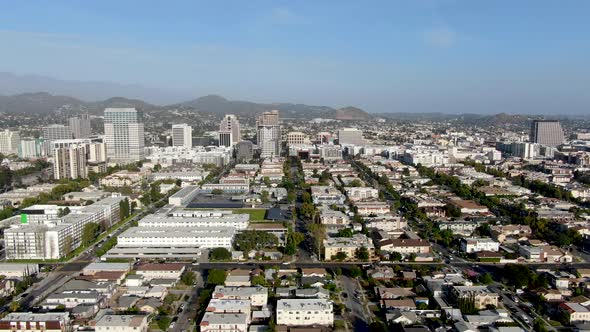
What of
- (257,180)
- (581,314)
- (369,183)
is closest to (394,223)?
(581,314)

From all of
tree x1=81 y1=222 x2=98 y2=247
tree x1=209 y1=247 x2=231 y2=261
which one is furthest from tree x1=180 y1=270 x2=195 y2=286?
tree x1=81 y1=222 x2=98 y2=247

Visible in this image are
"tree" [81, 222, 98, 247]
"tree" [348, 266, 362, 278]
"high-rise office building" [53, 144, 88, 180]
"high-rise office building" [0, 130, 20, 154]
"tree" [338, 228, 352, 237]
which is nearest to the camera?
"tree" [348, 266, 362, 278]

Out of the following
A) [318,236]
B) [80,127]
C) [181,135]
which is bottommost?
[318,236]

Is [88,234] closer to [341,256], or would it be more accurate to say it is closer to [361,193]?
[341,256]

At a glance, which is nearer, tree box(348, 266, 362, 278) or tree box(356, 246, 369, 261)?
tree box(348, 266, 362, 278)

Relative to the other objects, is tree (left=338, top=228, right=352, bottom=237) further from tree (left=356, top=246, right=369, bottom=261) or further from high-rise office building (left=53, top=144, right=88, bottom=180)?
high-rise office building (left=53, top=144, right=88, bottom=180)

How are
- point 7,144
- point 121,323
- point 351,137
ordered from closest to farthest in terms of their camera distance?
point 121,323, point 7,144, point 351,137

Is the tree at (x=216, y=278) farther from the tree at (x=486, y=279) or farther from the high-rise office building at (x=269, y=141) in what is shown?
the high-rise office building at (x=269, y=141)

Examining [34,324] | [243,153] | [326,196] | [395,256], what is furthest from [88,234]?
[243,153]
